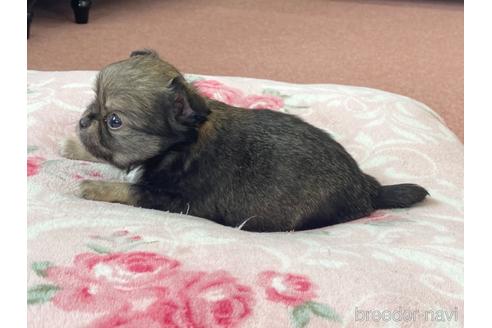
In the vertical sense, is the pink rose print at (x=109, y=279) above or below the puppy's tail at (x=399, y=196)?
above

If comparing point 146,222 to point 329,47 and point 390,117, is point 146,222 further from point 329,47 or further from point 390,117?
point 329,47

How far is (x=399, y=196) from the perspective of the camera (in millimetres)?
1413

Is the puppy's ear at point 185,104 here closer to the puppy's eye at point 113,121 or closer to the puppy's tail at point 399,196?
the puppy's eye at point 113,121

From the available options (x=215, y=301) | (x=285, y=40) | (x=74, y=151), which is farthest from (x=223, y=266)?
(x=285, y=40)

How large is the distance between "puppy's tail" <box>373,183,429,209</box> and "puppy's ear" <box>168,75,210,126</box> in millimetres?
460

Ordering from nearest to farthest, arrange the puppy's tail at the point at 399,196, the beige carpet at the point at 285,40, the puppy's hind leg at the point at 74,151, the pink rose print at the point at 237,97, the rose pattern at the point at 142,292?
the rose pattern at the point at 142,292, the puppy's tail at the point at 399,196, the puppy's hind leg at the point at 74,151, the pink rose print at the point at 237,97, the beige carpet at the point at 285,40

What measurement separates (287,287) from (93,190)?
0.57m

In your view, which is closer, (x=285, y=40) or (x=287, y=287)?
(x=287, y=287)

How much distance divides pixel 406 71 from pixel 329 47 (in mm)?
568

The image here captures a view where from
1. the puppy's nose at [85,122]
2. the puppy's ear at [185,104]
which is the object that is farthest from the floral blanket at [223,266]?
the puppy's ear at [185,104]

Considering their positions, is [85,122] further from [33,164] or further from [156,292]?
[156,292]

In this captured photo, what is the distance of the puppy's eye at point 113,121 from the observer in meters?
1.31

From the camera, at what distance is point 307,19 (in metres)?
4.35
